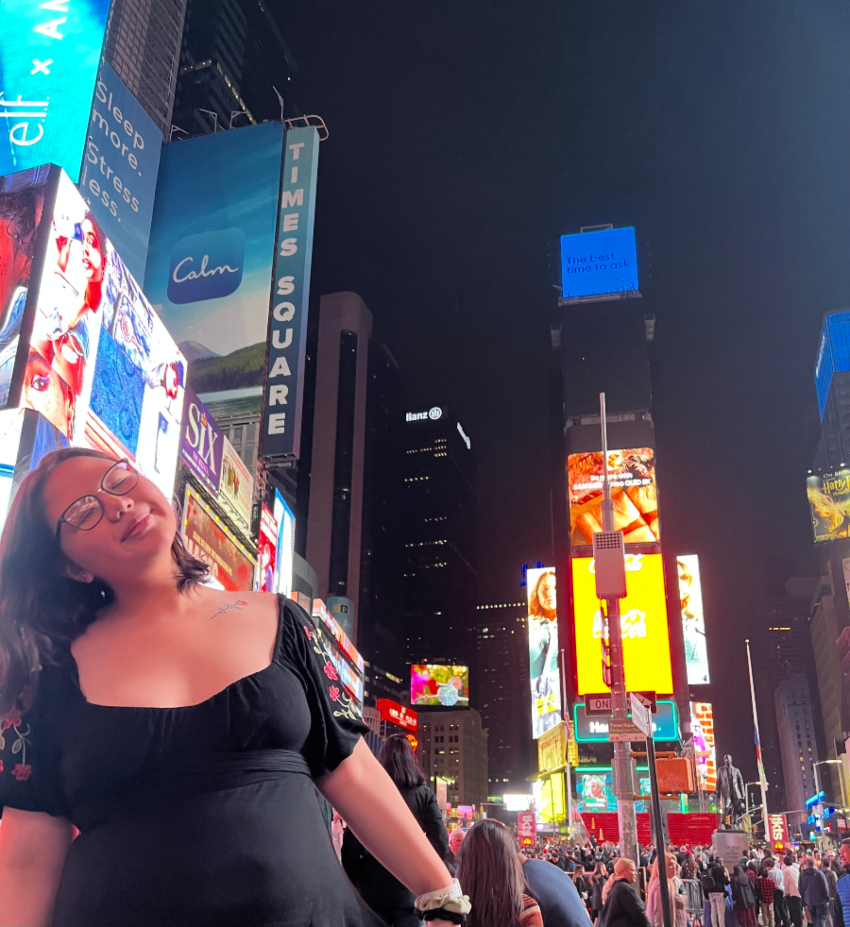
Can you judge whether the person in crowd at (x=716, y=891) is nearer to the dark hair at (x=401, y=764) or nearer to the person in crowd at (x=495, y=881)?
the dark hair at (x=401, y=764)

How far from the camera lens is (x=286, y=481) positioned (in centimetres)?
8019

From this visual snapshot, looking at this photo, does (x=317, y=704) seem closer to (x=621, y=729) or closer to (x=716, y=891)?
(x=621, y=729)

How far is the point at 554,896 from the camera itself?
187 inches

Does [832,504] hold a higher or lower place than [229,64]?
lower

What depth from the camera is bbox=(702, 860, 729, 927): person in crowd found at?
53.2ft

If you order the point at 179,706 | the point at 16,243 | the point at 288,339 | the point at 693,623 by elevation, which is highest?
the point at 693,623

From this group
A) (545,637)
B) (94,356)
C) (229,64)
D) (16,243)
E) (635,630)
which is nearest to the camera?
(16,243)

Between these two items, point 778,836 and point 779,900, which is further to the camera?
point 778,836

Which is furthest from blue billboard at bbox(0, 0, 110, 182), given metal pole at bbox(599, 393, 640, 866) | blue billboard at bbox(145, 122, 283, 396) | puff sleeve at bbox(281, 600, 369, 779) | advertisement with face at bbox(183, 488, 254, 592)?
puff sleeve at bbox(281, 600, 369, 779)

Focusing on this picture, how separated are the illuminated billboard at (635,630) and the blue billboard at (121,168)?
133ft

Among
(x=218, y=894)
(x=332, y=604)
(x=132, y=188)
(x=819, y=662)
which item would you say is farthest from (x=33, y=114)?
(x=819, y=662)

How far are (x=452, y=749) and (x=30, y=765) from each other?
148872mm

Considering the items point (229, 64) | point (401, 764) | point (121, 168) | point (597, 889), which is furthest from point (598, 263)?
point (401, 764)

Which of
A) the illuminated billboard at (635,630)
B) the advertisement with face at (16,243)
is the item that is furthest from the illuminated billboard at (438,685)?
the advertisement with face at (16,243)
